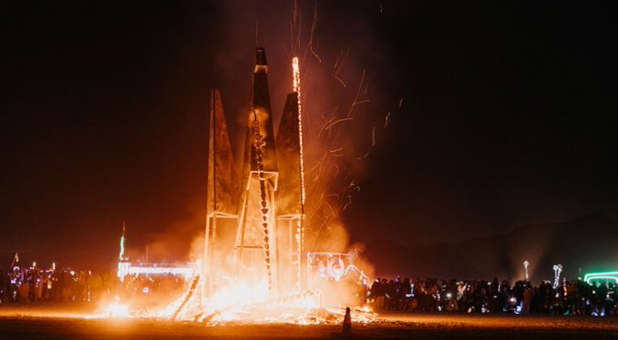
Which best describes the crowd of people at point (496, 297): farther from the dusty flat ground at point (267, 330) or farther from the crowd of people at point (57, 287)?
the crowd of people at point (57, 287)

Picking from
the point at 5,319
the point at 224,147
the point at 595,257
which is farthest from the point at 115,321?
the point at 595,257

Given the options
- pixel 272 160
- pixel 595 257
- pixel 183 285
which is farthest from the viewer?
pixel 595 257

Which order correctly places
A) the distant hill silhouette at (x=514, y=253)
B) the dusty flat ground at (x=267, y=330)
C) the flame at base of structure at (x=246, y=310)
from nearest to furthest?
the dusty flat ground at (x=267, y=330) → the flame at base of structure at (x=246, y=310) → the distant hill silhouette at (x=514, y=253)

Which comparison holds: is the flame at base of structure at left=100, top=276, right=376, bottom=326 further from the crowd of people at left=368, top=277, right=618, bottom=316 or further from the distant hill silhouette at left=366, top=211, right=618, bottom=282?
the distant hill silhouette at left=366, top=211, right=618, bottom=282

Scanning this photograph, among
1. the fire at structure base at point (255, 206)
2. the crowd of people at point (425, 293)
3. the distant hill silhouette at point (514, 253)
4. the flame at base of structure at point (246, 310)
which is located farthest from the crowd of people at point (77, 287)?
Answer: the distant hill silhouette at point (514, 253)

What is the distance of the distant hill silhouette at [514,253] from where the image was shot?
111500mm

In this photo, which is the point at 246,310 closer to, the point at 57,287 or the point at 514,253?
the point at 57,287

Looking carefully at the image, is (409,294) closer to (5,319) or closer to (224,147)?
(224,147)

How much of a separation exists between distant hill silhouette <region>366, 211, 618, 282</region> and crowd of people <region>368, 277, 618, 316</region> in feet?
244

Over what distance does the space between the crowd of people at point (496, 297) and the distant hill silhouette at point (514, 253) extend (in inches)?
2932

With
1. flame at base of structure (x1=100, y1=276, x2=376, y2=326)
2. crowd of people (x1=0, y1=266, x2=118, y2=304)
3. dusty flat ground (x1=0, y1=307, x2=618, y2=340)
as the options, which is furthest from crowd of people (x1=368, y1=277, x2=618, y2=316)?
crowd of people (x1=0, y1=266, x2=118, y2=304)

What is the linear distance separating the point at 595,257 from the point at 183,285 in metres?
89.8

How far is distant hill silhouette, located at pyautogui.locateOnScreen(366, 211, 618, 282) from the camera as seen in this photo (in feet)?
366

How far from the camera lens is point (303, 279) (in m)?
23.9
